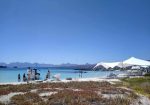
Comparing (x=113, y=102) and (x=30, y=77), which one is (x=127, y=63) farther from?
(x=113, y=102)

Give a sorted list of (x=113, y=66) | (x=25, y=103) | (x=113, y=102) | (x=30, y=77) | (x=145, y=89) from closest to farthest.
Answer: (x=25, y=103)
(x=113, y=102)
(x=145, y=89)
(x=30, y=77)
(x=113, y=66)

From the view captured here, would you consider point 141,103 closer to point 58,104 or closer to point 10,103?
point 58,104

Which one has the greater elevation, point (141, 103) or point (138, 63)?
point (138, 63)

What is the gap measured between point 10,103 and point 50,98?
9.28 ft

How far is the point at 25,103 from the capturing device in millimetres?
17469

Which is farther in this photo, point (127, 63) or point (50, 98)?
point (127, 63)

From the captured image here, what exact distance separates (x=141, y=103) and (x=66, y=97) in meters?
5.20

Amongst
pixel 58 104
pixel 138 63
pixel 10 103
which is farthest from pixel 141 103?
pixel 138 63

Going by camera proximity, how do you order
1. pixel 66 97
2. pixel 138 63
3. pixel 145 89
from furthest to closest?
pixel 138 63 → pixel 145 89 → pixel 66 97

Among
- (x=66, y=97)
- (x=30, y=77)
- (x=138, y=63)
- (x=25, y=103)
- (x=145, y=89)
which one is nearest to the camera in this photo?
(x=25, y=103)

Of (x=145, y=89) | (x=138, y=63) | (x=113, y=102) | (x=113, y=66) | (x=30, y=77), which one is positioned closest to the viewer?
(x=113, y=102)

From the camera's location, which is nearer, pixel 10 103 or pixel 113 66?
pixel 10 103

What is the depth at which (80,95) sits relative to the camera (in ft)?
68.9

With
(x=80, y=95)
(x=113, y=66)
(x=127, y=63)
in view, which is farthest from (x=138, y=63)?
(x=80, y=95)
